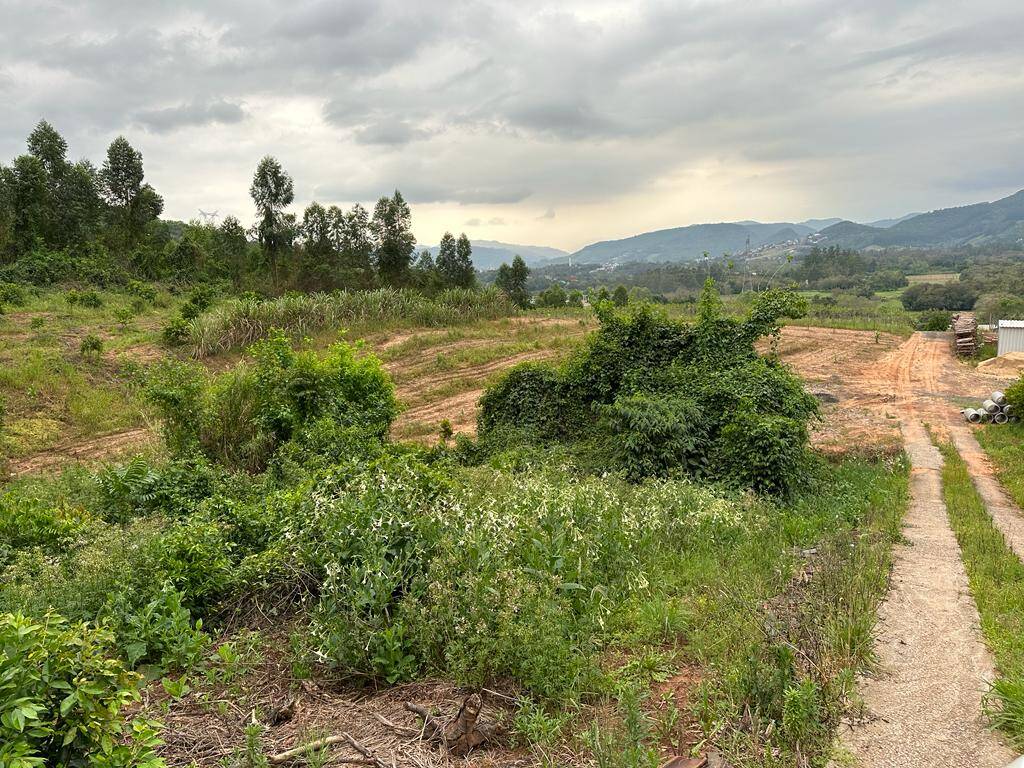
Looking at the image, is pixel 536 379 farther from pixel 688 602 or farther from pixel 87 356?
pixel 87 356

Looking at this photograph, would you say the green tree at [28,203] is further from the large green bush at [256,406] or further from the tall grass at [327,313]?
the large green bush at [256,406]

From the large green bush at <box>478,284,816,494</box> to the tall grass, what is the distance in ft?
36.4

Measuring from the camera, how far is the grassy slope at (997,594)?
3.56 m

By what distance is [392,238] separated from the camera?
3509 cm

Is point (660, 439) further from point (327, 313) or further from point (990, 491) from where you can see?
point (327, 313)

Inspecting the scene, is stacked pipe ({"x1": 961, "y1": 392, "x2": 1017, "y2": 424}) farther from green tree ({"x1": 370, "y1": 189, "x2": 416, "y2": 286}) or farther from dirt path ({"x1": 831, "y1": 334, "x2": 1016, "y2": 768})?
green tree ({"x1": 370, "y1": 189, "x2": 416, "y2": 286})

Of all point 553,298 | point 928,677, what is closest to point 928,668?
point 928,677

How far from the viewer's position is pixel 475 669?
3398 millimetres

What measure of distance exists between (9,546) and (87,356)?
471 inches

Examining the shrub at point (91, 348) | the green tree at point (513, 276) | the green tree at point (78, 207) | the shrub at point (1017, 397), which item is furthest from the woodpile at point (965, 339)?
the green tree at point (78, 207)

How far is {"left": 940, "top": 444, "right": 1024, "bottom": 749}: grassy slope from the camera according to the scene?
11.7ft

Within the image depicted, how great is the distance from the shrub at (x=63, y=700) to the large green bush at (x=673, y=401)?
7661mm

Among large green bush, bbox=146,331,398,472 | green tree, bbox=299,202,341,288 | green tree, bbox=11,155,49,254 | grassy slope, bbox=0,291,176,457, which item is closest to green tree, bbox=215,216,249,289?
green tree, bbox=299,202,341,288

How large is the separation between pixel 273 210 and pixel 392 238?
6.45 m
